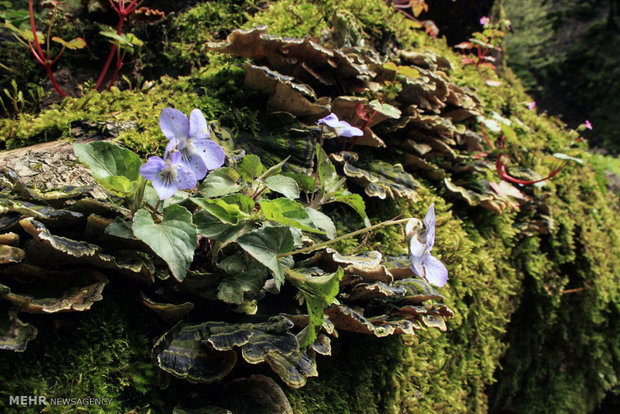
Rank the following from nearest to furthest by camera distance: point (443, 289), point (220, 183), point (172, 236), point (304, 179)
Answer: point (172, 236) → point (220, 183) → point (304, 179) → point (443, 289)

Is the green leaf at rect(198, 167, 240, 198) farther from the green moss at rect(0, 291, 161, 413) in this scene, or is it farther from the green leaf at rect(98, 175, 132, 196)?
the green moss at rect(0, 291, 161, 413)

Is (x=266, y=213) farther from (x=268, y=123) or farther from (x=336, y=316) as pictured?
(x=268, y=123)

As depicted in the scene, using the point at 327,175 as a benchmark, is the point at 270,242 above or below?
below

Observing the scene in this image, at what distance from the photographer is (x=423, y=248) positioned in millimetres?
1174

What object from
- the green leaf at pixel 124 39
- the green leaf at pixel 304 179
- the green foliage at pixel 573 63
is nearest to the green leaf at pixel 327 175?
the green leaf at pixel 304 179

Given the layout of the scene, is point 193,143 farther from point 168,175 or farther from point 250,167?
point 250,167

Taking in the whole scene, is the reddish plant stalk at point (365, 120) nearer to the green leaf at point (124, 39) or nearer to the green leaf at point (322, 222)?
the green leaf at point (322, 222)

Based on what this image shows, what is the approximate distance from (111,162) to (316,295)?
72 cm

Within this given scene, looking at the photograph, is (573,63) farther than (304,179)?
Yes

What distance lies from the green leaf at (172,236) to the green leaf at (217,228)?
9 centimetres

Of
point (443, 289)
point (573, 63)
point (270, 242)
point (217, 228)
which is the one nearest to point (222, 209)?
point (217, 228)

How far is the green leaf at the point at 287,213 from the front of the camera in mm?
1168

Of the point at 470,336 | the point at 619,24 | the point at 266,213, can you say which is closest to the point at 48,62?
the point at 266,213

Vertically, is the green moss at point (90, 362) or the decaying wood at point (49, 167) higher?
the decaying wood at point (49, 167)
